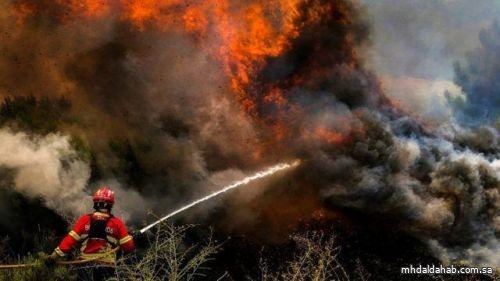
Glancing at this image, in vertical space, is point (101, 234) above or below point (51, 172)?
below

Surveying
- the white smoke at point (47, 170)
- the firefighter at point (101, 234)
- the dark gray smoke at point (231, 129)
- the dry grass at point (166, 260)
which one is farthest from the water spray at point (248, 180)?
the firefighter at point (101, 234)

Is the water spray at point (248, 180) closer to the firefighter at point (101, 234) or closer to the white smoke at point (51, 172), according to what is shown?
the white smoke at point (51, 172)

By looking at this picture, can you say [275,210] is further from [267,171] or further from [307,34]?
[307,34]

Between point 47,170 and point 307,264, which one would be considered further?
point 307,264

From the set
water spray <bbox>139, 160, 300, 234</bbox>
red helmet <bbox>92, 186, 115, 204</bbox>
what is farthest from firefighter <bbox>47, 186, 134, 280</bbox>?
water spray <bbox>139, 160, 300, 234</bbox>

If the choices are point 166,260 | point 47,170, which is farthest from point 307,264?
point 47,170

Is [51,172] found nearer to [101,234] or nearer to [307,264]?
[101,234]

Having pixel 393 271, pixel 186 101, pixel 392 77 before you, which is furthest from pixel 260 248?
pixel 392 77

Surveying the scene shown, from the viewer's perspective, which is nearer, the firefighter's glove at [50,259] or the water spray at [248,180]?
the firefighter's glove at [50,259]

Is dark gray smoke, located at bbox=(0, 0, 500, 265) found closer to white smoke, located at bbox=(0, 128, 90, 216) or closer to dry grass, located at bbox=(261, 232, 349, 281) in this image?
white smoke, located at bbox=(0, 128, 90, 216)

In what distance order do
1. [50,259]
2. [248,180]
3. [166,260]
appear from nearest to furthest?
[50,259] < [166,260] < [248,180]

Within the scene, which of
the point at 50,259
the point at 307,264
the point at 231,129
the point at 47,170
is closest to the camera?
the point at 50,259

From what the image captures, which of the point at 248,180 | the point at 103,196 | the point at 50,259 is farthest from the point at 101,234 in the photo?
the point at 248,180

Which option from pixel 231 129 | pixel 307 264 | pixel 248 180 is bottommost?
pixel 307 264
